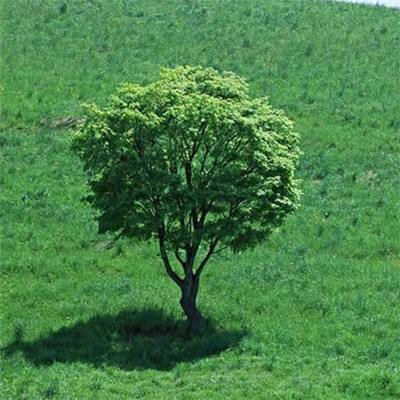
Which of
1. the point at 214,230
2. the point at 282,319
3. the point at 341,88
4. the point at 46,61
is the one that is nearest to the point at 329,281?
the point at 282,319

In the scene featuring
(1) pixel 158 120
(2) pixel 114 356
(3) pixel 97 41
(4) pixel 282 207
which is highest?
(3) pixel 97 41

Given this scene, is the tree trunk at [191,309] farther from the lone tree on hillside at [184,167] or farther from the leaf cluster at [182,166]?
the leaf cluster at [182,166]

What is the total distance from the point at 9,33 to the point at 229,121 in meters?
29.8

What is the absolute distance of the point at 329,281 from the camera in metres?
26.7


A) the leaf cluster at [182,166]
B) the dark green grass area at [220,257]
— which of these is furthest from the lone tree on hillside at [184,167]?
the dark green grass area at [220,257]

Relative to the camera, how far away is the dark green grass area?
21.7m

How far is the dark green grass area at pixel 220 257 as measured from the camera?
71.1 feet

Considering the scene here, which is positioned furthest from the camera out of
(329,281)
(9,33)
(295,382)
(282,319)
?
(9,33)

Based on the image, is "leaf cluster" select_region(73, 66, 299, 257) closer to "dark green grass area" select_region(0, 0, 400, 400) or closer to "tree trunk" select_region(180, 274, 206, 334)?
"tree trunk" select_region(180, 274, 206, 334)

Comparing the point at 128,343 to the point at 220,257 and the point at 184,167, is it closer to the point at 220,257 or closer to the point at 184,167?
the point at 184,167

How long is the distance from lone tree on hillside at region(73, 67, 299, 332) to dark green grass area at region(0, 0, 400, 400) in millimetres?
2233

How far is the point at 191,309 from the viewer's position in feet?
79.8

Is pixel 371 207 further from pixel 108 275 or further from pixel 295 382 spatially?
pixel 295 382

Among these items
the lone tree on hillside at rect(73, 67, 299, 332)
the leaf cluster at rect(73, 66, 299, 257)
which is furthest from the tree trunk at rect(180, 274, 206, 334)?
the leaf cluster at rect(73, 66, 299, 257)
